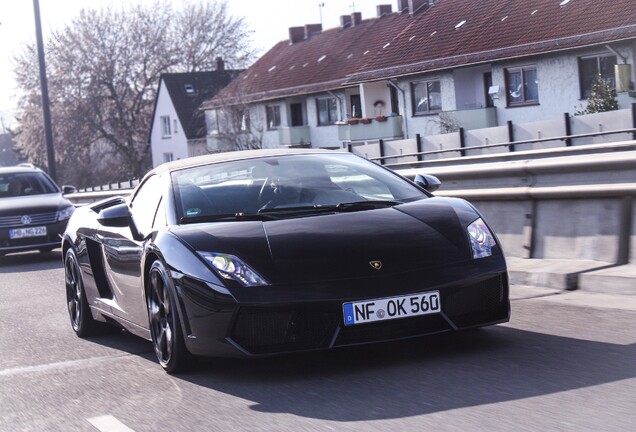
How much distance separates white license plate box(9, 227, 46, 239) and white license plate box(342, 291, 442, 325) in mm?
12108

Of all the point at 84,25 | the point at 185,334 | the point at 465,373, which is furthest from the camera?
the point at 84,25

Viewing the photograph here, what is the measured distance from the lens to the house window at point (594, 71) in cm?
3647

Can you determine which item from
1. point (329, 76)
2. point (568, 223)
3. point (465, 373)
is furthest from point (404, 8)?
point (465, 373)

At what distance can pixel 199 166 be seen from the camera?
7164 millimetres

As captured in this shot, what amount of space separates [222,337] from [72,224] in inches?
131

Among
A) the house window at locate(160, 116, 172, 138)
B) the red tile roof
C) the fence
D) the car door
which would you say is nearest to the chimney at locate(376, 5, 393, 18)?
the red tile roof

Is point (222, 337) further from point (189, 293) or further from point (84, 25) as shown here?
point (84, 25)

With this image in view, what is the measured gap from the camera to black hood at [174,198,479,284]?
18.9 feet

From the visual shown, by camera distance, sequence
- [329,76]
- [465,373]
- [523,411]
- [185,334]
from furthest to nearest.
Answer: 1. [329,76]
2. [185,334]
3. [465,373]
4. [523,411]

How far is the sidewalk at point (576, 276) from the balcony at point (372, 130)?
1542 inches

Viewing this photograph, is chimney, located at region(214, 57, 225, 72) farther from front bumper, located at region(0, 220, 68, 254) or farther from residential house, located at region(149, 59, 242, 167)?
front bumper, located at region(0, 220, 68, 254)

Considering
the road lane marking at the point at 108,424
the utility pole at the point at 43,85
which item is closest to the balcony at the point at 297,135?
the utility pole at the point at 43,85

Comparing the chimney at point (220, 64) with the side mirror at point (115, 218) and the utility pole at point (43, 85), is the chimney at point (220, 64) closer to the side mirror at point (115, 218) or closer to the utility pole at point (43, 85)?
the utility pole at point (43, 85)

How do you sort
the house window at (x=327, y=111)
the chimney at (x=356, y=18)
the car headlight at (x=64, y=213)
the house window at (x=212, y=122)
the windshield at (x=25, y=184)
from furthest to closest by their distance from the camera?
the house window at (x=212, y=122) < the chimney at (x=356, y=18) < the house window at (x=327, y=111) < the windshield at (x=25, y=184) < the car headlight at (x=64, y=213)
